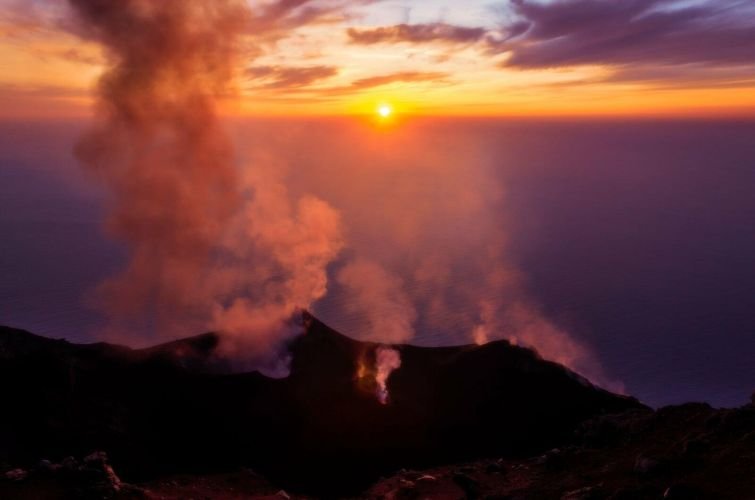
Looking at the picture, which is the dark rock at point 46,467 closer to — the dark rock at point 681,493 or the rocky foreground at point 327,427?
the rocky foreground at point 327,427

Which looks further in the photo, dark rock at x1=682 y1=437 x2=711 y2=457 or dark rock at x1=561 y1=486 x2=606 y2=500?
dark rock at x1=682 y1=437 x2=711 y2=457

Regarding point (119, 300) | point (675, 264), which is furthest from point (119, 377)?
point (675, 264)

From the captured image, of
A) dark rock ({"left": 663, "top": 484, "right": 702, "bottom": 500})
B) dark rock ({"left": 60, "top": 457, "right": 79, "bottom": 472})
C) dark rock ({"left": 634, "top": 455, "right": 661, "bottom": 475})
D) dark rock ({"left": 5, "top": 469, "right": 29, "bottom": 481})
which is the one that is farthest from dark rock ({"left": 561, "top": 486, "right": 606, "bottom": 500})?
dark rock ({"left": 5, "top": 469, "right": 29, "bottom": 481})

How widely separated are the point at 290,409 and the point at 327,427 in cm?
253

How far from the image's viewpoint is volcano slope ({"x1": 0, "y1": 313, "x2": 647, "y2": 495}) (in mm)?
30969

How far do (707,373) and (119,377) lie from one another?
9133 cm

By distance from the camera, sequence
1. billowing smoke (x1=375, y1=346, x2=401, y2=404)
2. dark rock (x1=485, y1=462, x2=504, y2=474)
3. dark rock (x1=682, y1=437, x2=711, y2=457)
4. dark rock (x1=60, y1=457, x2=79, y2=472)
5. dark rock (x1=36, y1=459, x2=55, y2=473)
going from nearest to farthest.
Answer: dark rock (x1=682, y1=437, x2=711, y2=457) → dark rock (x1=36, y1=459, x2=55, y2=473) → dark rock (x1=60, y1=457, x2=79, y2=472) → dark rock (x1=485, y1=462, x2=504, y2=474) → billowing smoke (x1=375, y1=346, x2=401, y2=404)

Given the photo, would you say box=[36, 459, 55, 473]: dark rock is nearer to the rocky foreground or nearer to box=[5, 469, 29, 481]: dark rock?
the rocky foreground

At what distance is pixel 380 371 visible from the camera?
3850 centimetres

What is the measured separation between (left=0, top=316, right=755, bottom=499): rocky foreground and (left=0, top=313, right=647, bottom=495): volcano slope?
0.08 metres

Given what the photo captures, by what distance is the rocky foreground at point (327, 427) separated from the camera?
25234mm

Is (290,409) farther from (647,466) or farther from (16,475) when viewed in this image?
(647,466)

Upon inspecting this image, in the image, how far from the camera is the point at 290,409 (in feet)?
116

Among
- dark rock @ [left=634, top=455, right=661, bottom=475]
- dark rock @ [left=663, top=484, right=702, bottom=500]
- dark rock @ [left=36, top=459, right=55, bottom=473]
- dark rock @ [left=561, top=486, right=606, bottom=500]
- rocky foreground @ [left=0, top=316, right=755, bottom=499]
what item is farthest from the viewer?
rocky foreground @ [left=0, top=316, right=755, bottom=499]
